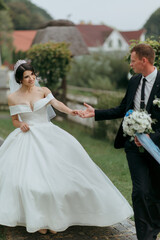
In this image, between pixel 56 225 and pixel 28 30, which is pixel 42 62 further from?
pixel 28 30

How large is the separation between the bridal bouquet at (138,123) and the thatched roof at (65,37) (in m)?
12.5

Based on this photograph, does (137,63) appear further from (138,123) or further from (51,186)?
(51,186)

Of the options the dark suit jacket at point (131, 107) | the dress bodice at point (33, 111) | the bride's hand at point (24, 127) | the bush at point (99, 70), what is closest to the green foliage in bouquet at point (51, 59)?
the dress bodice at point (33, 111)

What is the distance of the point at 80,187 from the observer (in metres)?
4.48

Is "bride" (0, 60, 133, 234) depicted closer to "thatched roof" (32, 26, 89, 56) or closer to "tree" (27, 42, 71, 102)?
"tree" (27, 42, 71, 102)

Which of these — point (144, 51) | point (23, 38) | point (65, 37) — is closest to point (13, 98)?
point (144, 51)

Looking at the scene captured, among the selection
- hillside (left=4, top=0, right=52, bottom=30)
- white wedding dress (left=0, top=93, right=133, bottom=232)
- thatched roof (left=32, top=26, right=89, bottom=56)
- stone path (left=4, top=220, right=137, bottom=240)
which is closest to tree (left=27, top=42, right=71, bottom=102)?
thatched roof (left=32, top=26, right=89, bottom=56)

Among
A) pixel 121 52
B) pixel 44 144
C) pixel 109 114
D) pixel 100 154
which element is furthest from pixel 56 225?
pixel 121 52

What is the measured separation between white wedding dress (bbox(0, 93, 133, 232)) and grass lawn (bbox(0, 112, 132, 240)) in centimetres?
61

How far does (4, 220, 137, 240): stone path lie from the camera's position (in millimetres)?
4488

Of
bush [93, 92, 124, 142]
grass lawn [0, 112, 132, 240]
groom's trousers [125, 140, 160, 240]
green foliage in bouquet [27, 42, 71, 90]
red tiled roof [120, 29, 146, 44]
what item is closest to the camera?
groom's trousers [125, 140, 160, 240]

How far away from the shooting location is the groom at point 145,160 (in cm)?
399

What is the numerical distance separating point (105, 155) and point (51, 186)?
525cm

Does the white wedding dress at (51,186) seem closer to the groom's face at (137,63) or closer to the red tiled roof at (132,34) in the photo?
the groom's face at (137,63)
